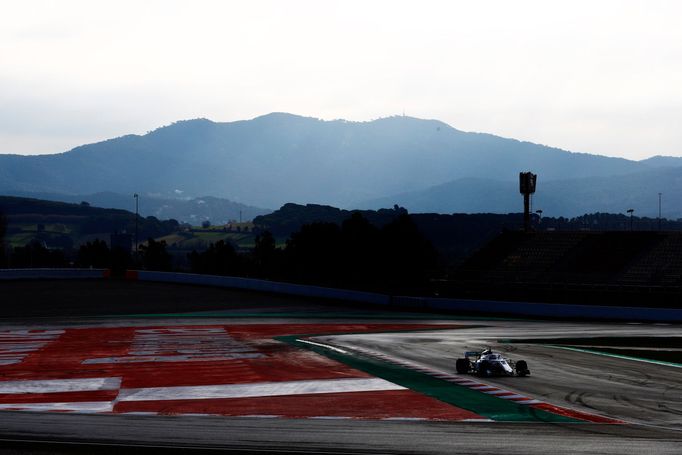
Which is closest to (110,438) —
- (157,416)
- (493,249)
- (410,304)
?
(157,416)

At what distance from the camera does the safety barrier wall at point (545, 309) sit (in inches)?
2274

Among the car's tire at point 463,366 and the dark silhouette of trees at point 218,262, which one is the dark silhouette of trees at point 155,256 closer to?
the dark silhouette of trees at point 218,262

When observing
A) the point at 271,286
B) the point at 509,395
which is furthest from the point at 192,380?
the point at 271,286

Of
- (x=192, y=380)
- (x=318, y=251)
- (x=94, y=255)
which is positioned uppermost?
(x=318, y=251)

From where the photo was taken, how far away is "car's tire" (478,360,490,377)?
97.5ft

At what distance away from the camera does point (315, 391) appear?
88.0 ft

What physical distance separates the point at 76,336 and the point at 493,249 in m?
53.9

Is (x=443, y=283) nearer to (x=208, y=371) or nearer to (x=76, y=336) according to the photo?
(x=76, y=336)

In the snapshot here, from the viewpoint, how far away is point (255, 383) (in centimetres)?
2850

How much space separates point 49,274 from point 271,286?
21118 mm

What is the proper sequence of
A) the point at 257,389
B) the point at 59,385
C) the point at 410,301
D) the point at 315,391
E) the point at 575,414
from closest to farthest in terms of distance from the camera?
the point at 575,414 < the point at 315,391 < the point at 257,389 < the point at 59,385 < the point at 410,301

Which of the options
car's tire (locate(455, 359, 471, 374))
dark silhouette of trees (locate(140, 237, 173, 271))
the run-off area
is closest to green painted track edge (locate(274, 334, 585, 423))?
the run-off area

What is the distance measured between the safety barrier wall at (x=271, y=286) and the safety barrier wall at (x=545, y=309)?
97.3 inches

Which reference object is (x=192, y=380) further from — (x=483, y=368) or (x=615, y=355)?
(x=615, y=355)
